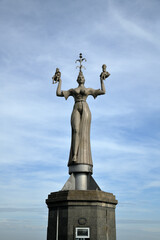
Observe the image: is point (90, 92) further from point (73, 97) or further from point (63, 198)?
point (63, 198)

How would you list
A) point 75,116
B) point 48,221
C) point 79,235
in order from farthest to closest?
point 75,116 → point 48,221 → point 79,235

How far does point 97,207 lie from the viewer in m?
12.8

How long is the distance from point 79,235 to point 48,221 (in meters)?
2.01

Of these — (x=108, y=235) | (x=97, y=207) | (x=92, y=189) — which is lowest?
(x=108, y=235)

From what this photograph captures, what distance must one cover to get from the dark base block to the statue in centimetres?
215

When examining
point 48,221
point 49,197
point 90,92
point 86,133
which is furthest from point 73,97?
point 48,221

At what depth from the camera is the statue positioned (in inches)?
585

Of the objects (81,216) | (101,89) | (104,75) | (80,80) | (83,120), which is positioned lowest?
(81,216)

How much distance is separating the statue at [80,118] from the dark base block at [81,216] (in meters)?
2.15

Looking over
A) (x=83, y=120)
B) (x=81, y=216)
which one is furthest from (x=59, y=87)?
(x=81, y=216)

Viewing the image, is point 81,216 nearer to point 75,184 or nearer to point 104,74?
point 75,184

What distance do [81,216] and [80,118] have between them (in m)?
5.31

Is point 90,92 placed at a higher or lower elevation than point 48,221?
higher

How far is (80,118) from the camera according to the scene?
1560 centimetres
